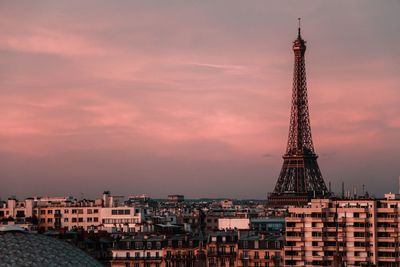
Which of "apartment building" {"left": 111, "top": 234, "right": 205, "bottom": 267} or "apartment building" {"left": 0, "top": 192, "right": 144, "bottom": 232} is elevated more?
"apartment building" {"left": 0, "top": 192, "right": 144, "bottom": 232}

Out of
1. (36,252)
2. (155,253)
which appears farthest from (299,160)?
(36,252)

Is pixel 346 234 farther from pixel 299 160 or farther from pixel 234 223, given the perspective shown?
pixel 299 160

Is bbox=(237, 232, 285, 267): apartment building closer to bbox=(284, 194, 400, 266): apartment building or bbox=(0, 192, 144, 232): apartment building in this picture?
bbox=(284, 194, 400, 266): apartment building

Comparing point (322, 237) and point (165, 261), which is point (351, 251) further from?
point (165, 261)

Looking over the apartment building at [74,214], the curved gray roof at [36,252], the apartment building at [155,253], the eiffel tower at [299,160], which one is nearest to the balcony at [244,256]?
the apartment building at [155,253]

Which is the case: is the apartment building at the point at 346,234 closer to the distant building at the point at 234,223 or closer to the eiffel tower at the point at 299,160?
the distant building at the point at 234,223

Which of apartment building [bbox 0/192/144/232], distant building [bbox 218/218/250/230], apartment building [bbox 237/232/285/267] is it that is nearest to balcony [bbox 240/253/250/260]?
apartment building [bbox 237/232/285/267]

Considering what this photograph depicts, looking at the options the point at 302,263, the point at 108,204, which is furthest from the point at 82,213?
the point at 302,263
